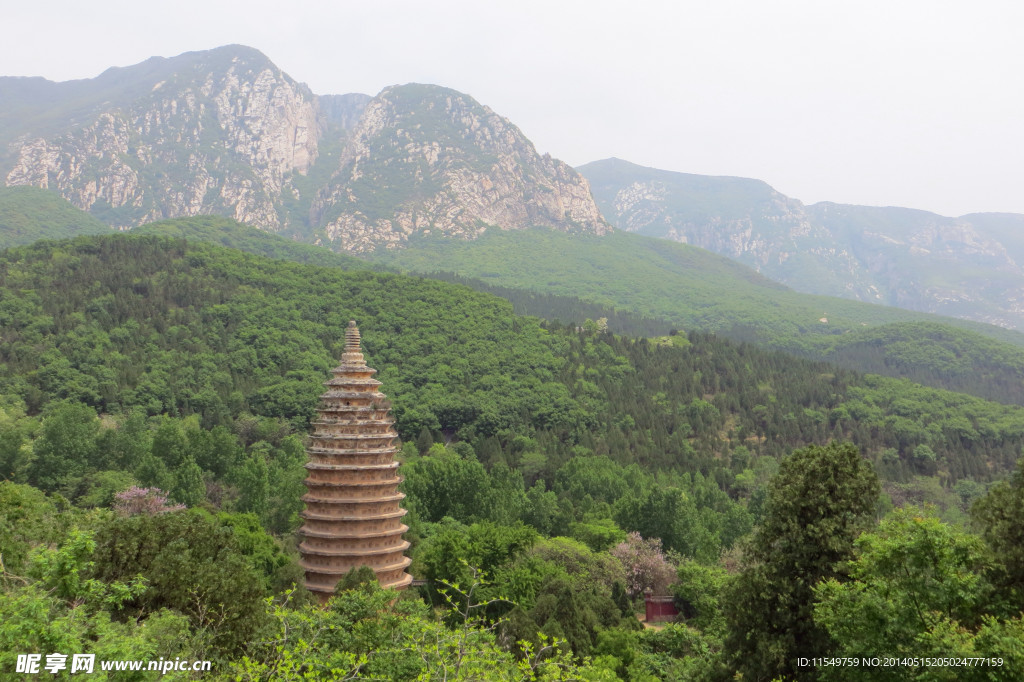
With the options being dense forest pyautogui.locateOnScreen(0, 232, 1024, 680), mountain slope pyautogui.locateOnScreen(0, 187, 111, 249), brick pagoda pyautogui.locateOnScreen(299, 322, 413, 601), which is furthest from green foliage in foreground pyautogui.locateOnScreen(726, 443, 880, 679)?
mountain slope pyautogui.locateOnScreen(0, 187, 111, 249)

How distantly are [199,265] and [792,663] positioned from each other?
114 m

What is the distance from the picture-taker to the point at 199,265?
129125 mm

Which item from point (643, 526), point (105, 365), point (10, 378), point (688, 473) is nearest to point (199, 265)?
point (105, 365)

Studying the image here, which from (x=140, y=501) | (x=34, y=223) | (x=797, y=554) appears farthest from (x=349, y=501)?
(x=34, y=223)

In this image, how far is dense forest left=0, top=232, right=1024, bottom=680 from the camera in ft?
76.6

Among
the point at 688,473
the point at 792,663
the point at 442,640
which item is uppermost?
the point at 442,640

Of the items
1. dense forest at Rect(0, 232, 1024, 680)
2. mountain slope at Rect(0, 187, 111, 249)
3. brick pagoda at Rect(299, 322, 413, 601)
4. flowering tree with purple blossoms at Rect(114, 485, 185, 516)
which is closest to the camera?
dense forest at Rect(0, 232, 1024, 680)

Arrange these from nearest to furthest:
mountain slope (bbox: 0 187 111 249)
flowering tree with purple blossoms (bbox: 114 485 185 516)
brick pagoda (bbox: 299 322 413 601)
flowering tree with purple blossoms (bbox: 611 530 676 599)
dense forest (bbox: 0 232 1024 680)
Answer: dense forest (bbox: 0 232 1024 680), brick pagoda (bbox: 299 322 413 601), flowering tree with purple blossoms (bbox: 114 485 185 516), flowering tree with purple blossoms (bbox: 611 530 676 599), mountain slope (bbox: 0 187 111 249)

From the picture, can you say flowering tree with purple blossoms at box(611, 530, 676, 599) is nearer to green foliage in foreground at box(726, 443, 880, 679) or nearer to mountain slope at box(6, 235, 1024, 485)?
green foliage in foreground at box(726, 443, 880, 679)

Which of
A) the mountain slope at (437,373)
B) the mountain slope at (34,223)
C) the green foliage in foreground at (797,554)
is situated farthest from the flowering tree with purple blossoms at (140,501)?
the mountain slope at (34,223)

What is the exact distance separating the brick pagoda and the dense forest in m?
1.56

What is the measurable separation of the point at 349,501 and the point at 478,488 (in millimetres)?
26351

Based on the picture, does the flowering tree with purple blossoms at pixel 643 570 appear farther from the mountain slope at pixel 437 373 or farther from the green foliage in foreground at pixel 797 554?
the mountain slope at pixel 437 373

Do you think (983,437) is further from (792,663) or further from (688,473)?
(792,663)
